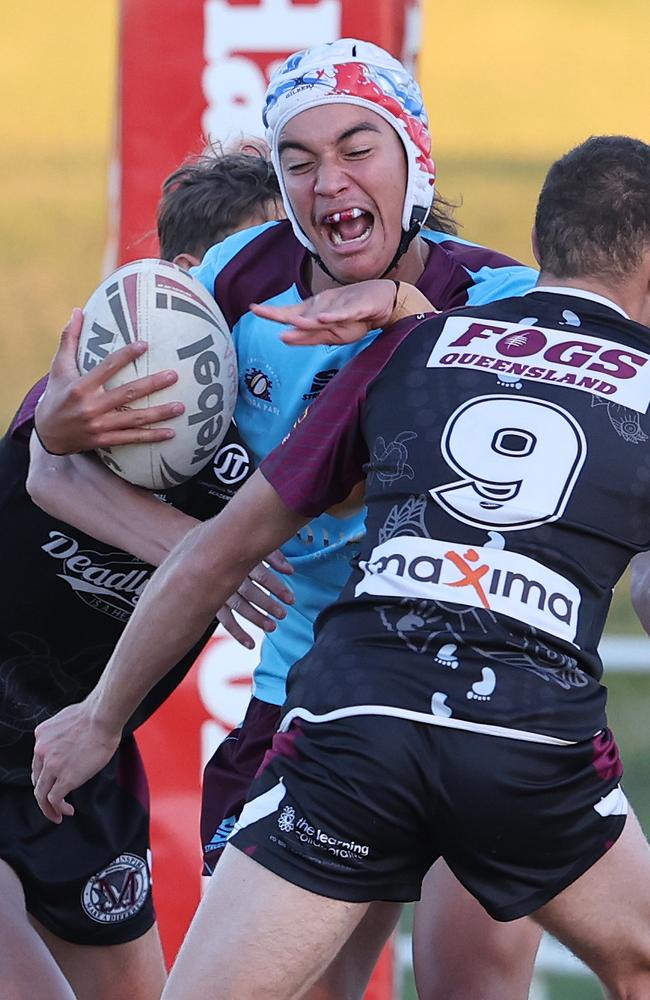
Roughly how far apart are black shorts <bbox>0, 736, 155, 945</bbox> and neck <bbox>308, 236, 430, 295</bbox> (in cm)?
116

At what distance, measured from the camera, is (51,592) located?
367cm

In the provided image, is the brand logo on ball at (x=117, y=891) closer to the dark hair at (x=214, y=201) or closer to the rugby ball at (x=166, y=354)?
the rugby ball at (x=166, y=354)

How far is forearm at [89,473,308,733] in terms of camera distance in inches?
112

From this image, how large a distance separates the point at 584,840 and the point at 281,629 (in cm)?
115

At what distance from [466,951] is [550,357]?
1.37 meters

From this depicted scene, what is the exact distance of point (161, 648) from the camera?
292 cm

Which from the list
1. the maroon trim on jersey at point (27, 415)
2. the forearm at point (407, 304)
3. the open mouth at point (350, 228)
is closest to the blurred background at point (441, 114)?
the maroon trim on jersey at point (27, 415)

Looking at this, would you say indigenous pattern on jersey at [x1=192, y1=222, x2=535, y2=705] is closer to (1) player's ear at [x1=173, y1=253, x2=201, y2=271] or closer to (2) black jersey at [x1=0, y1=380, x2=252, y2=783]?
(2) black jersey at [x1=0, y1=380, x2=252, y2=783]

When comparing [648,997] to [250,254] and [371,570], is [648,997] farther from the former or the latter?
[250,254]

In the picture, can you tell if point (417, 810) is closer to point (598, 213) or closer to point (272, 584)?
point (272, 584)

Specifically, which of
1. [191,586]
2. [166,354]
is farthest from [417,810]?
[166,354]

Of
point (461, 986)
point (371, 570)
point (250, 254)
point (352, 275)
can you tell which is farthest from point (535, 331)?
point (461, 986)

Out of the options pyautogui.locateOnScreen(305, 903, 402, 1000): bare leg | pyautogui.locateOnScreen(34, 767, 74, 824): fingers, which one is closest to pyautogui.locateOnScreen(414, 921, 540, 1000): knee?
pyautogui.locateOnScreen(305, 903, 402, 1000): bare leg

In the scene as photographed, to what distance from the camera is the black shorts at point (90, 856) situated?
12.4 feet
